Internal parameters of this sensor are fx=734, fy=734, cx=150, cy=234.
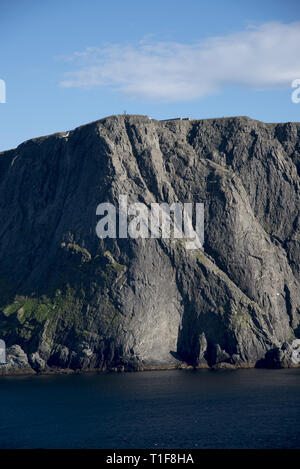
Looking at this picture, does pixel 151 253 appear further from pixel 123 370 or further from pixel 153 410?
pixel 153 410

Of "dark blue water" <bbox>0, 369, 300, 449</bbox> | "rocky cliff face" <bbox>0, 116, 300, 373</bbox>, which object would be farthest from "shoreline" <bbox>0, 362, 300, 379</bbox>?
"dark blue water" <bbox>0, 369, 300, 449</bbox>

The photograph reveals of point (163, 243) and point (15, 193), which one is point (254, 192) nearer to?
point (163, 243)

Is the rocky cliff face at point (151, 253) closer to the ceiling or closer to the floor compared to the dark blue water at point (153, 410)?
closer to the ceiling

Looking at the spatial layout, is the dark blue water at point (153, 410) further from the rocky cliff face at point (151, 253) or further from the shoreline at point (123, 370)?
the rocky cliff face at point (151, 253)

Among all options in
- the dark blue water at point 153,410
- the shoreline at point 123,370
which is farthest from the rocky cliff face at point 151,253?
the dark blue water at point 153,410

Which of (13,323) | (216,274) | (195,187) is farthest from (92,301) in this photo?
(195,187)
